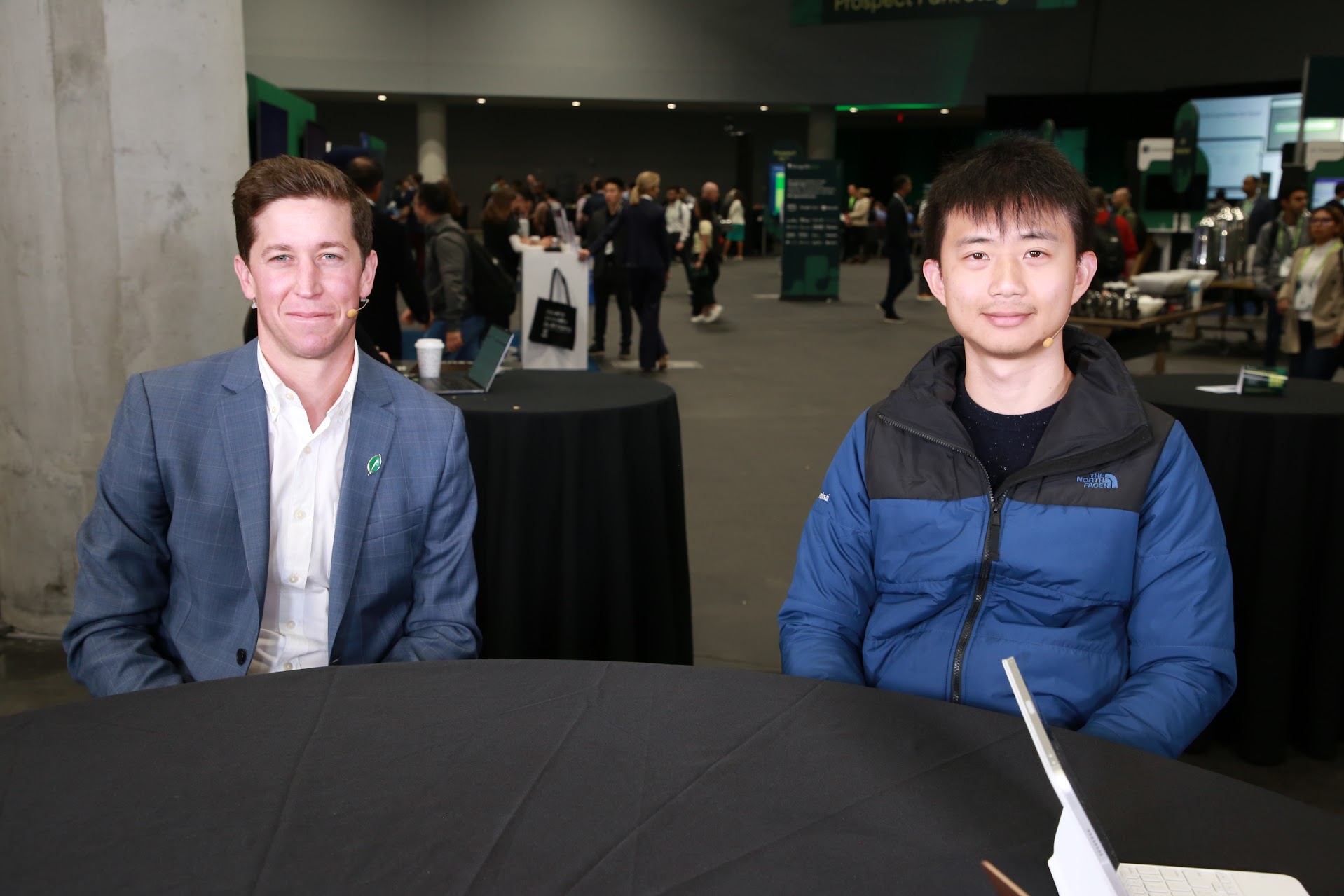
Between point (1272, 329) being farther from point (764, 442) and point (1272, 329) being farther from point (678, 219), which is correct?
point (678, 219)

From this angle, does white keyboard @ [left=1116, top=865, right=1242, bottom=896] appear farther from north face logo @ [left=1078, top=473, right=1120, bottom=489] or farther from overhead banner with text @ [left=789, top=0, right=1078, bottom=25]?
overhead banner with text @ [left=789, top=0, right=1078, bottom=25]

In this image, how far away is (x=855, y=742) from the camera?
1.18m

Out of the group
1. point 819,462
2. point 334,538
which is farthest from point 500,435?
point 819,462

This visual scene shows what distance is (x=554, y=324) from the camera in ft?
24.4

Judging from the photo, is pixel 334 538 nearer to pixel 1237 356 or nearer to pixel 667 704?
pixel 667 704

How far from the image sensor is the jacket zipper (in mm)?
1562

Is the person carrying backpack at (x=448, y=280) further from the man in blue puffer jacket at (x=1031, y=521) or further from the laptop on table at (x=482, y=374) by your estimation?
the man in blue puffer jacket at (x=1031, y=521)

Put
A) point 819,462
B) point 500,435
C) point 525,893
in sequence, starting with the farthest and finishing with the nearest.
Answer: point 819,462
point 500,435
point 525,893

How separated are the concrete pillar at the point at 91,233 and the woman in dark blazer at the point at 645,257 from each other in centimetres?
545

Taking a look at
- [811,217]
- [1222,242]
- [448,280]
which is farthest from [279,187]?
[811,217]

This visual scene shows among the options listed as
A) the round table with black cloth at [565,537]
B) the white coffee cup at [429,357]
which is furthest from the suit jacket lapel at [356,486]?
the white coffee cup at [429,357]

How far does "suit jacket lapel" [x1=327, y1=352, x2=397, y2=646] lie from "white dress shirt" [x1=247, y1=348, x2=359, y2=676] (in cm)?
2

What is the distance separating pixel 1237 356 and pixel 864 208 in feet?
43.0

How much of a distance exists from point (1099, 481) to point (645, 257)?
750 centimetres
